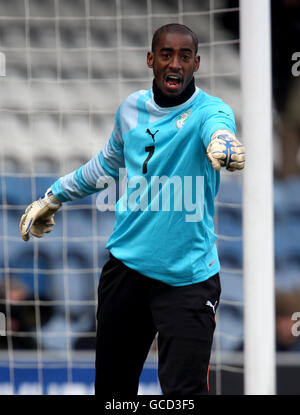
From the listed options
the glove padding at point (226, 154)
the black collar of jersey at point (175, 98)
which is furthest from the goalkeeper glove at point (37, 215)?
the glove padding at point (226, 154)

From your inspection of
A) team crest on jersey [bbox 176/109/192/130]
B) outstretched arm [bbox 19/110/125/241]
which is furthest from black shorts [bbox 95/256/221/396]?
team crest on jersey [bbox 176/109/192/130]

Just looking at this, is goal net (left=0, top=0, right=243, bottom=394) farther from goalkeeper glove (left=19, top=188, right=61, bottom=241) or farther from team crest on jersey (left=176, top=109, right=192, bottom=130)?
team crest on jersey (left=176, top=109, right=192, bottom=130)

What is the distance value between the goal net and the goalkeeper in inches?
68.3

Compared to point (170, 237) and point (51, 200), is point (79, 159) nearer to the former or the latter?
point (51, 200)

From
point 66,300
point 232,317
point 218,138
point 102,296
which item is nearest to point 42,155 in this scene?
point 66,300

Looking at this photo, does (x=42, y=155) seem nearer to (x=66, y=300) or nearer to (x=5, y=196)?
(x=5, y=196)

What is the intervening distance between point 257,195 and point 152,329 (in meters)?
0.76

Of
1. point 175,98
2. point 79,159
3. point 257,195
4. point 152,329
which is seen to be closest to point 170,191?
point 175,98

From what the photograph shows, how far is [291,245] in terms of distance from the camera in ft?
13.6

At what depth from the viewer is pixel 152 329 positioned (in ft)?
7.95

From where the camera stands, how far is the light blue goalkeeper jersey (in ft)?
7.18

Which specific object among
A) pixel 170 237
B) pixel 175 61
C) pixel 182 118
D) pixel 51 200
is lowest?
pixel 170 237

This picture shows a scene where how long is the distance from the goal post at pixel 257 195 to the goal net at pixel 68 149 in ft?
3.53
